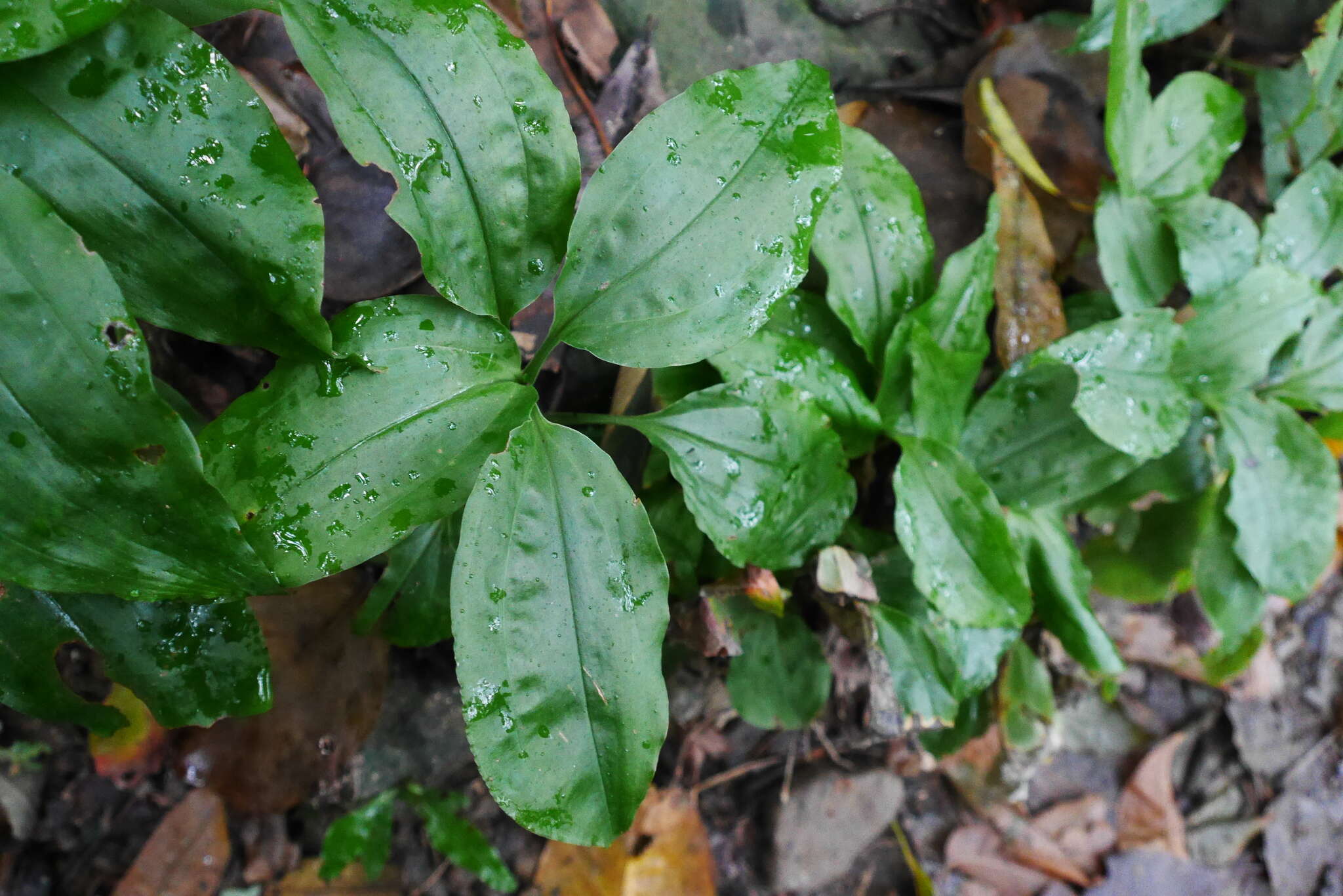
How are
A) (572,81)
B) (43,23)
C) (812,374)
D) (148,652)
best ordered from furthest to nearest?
(572,81), (812,374), (148,652), (43,23)

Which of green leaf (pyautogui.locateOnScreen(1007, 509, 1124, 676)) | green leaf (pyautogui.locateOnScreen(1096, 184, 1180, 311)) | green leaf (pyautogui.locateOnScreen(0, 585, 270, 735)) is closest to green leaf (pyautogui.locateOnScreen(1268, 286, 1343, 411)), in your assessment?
green leaf (pyautogui.locateOnScreen(1096, 184, 1180, 311))

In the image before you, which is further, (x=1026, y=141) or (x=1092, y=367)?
(x=1026, y=141)

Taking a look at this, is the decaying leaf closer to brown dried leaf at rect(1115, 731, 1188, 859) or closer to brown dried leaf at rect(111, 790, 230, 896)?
brown dried leaf at rect(111, 790, 230, 896)

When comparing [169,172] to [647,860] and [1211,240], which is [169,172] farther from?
[1211,240]

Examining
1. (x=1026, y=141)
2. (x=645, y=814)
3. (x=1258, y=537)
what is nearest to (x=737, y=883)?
(x=645, y=814)

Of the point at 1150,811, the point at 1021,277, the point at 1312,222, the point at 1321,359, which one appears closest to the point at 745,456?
the point at 1021,277

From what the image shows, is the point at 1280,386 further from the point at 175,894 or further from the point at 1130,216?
the point at 175,894
